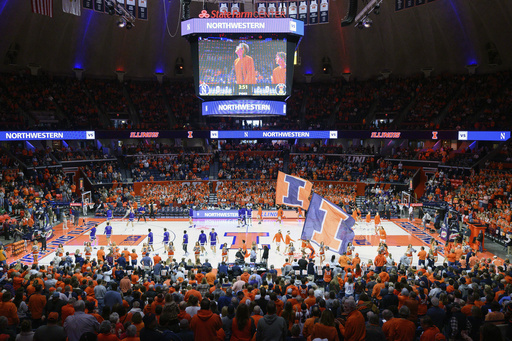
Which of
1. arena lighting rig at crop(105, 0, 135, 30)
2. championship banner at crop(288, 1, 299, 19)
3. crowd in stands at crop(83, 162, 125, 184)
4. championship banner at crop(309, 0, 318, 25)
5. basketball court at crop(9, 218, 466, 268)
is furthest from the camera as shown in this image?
crowd in stands at crop(83, 162, 125, 184)

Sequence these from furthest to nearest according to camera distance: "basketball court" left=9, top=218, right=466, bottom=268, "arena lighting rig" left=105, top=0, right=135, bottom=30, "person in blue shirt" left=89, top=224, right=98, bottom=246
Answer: "arena lighting rig" left=105, top=0, right=135, bottom=30 < "person in blue shirt" left=89, top=224, right=98, bottom=246 < "basketball court" left=9, top=218, right=466, bottom=268

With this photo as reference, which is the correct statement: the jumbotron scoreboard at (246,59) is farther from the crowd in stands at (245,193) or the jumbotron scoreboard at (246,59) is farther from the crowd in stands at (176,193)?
the crowd in stands at (176,193)

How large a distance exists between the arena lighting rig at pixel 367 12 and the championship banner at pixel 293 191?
1302 cm

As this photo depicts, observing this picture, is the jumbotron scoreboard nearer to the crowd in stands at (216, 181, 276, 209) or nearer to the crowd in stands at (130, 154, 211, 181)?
the crowd in stands at (216, 181, 276, 209)

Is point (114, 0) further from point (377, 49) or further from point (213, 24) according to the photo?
point (377, 49)

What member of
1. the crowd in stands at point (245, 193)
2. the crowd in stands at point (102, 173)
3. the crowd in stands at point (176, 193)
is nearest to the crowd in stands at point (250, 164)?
the crowd in stands at point (245, 193)

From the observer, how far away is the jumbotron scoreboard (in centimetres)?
2852

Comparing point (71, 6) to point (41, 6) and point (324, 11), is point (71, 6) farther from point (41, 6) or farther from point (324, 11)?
point (324, 11)

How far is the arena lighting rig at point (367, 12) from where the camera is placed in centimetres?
2409

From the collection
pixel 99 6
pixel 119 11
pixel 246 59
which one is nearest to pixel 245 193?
pixel 246 59

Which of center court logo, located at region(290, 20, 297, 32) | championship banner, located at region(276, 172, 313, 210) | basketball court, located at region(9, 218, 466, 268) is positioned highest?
center court logo, located at region(290, 20, 297, 32)

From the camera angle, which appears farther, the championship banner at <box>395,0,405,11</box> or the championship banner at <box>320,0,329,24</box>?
the championship banner at <box>320,0,329,24</box>

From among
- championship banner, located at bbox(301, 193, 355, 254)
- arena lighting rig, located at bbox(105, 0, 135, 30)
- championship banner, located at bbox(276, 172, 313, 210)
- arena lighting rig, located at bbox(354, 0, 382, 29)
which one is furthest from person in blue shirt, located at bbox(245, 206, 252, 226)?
arena lighting rig, located at bbox(105, 0, 135, 30)

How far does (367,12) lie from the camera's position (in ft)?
83.8
